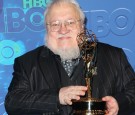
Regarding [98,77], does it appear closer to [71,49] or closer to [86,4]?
[71,49]

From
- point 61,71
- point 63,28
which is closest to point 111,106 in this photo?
point 61,71

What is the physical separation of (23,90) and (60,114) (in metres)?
0.22

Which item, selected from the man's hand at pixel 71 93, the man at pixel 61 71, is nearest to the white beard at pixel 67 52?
the man at pixel 61 71

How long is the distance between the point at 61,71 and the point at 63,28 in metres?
0.22

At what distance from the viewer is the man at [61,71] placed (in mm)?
1854

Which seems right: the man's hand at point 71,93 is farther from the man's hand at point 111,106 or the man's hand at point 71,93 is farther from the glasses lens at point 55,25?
the glasses lens at point 55,25

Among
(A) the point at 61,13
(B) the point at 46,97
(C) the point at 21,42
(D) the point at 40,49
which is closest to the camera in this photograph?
(B) the point at 46,97

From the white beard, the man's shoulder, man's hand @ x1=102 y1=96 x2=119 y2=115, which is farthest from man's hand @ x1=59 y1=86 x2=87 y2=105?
the man's shoulder

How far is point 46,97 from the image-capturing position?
5.97ft

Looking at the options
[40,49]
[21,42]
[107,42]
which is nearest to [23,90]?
[40,49]

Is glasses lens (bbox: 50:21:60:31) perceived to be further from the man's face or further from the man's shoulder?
the man's shoulder

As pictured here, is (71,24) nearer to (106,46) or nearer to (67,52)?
(67,52)

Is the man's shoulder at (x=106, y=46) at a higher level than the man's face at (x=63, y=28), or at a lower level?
lower

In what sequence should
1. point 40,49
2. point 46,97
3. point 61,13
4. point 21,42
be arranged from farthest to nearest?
point 21,42
point 40,49
point 61,13
point 46,97
